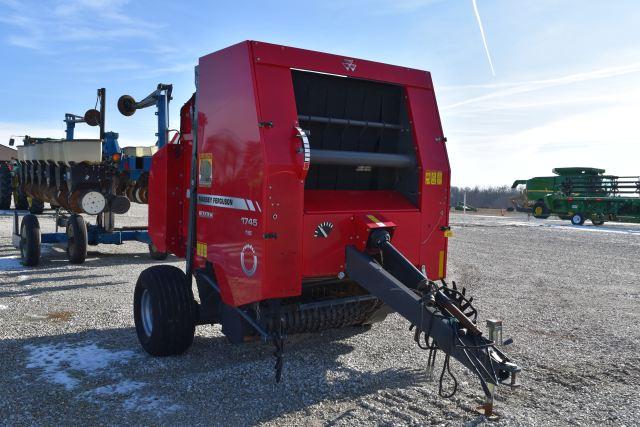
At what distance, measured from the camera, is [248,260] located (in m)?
4.11

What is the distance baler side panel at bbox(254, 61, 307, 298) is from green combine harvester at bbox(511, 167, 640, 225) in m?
22.6

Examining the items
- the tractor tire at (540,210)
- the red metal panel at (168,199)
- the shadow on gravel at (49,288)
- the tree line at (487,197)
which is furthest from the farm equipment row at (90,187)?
the tree line at (487,197)

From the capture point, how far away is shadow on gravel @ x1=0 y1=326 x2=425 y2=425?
3795 millimetres

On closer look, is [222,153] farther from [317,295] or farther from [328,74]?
[317,295]

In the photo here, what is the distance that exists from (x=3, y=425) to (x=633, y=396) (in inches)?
178

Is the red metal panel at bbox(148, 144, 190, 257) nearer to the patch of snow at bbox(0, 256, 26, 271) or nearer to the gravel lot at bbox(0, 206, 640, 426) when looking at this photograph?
the gravel lot at bbox(0, 206, 640, 426)

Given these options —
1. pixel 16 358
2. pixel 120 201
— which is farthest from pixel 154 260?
pixel 16 358

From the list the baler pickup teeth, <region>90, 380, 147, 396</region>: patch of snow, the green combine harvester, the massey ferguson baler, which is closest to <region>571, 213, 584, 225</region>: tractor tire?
the green combine harvester

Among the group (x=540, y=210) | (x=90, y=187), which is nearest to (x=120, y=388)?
(x=90, y=187)

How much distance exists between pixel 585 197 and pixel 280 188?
23.6 metres

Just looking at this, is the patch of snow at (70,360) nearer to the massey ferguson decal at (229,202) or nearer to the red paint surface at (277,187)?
the red paint surface at (277,187)

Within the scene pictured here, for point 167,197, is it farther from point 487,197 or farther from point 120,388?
point 487,197

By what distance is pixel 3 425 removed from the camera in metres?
3.51

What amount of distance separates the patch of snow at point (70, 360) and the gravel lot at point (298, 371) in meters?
0.01
